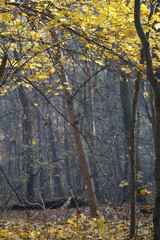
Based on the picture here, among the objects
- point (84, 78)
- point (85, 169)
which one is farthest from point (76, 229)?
point (84, 78)

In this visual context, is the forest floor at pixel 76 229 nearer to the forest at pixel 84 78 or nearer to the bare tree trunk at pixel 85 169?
the forest at pixel 84 78

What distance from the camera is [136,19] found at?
126 inches

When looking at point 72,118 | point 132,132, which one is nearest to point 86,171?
point 72,118

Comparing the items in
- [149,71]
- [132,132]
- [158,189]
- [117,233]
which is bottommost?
[117,233]

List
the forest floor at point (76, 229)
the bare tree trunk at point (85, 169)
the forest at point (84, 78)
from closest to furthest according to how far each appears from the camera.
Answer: the forest at point (84, 78) → the forest floor at point (76, 229) → the bare tree trunk at point (85, 169)

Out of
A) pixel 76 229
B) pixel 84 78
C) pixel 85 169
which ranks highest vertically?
pixel 84 78

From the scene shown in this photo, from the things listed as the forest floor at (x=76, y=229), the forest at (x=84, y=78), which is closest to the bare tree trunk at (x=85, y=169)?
the forest at (x=84, y=78)

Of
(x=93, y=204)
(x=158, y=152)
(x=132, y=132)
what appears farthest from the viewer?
(x=93, y=204)

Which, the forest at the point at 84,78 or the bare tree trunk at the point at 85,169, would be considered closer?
the forest at the point at 84,78

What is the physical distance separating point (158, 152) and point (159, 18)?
67.1 inches

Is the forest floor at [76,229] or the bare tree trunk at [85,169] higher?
the bare tree trunk at [85,169]

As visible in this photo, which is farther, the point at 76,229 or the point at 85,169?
the point at 85,169

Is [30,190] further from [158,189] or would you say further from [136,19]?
[136,19]

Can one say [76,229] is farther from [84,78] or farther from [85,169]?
[84,78]
